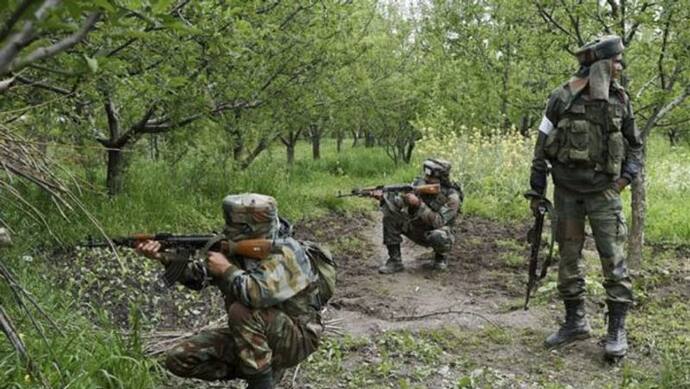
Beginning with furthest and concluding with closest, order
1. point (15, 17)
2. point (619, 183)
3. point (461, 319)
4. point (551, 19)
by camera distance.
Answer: point (551, 19)
point (461, 319)
point (619, 183)
point (15, 17)

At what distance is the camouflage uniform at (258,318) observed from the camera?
351cm

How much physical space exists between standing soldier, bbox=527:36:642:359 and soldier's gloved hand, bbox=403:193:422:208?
2.28 metres

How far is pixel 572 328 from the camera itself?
4875 mm

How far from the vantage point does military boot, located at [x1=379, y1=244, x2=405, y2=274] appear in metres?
7.13

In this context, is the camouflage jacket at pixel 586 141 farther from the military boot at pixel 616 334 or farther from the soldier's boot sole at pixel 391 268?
the soldier's boot sole at pixel 391 268

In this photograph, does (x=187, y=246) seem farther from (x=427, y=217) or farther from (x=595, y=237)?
(x=427, y=217)

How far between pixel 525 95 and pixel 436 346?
3992 mm

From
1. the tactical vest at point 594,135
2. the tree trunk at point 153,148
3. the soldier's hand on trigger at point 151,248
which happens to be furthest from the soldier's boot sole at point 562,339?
the tree trunk at point 153,148

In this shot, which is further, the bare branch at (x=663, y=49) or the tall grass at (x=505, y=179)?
the tall grass at (x=505, y=179)

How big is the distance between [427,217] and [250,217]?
3810 mm

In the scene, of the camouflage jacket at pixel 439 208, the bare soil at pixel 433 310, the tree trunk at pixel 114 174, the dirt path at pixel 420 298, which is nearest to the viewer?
the bare soil at pixel 433 310

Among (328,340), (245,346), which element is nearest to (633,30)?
(328,340)

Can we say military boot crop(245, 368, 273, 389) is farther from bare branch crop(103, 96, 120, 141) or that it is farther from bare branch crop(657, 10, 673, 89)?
bare branch crop(103, 96, 120, 141)

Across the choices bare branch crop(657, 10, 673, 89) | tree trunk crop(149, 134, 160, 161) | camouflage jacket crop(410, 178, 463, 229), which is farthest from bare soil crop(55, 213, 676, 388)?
tree trunk crop(149, 134, 160, 161)
